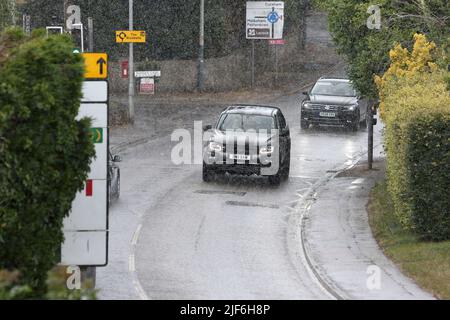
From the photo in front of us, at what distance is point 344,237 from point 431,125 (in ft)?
10.8

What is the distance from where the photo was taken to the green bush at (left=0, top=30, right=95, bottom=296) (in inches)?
449

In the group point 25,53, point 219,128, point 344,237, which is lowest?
point 344,237

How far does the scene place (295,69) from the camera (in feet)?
190

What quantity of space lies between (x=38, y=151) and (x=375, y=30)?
668 inches

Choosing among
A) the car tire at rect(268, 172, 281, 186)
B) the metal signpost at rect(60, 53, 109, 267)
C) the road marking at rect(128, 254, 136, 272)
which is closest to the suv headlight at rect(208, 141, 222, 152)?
the car tire at rect(268, 172, 281, 186)

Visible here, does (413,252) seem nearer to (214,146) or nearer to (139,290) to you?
(139,290)

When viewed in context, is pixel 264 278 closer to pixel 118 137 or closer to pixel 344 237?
pixel 344 237

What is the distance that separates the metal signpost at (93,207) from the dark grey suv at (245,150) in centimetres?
1266

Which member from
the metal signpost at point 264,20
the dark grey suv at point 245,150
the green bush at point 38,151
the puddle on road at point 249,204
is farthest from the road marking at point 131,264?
the metal signpost at point 264,20

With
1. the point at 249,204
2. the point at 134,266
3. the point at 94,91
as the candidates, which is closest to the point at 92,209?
the point at 94,91

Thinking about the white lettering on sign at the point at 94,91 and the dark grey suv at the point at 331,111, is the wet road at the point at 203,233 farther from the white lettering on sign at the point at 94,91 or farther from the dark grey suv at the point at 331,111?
the dark grey suv at the point at 331,111

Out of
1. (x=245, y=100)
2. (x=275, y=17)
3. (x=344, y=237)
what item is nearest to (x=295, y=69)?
(x=275, y=17)

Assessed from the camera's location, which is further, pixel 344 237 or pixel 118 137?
pixel 118 137

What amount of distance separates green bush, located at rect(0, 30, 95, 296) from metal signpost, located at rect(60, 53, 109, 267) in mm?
939
